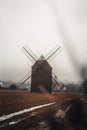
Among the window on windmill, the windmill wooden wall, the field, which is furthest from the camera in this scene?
the window on windmill

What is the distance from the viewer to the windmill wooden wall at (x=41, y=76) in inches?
2677

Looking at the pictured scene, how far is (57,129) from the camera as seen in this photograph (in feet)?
29.3

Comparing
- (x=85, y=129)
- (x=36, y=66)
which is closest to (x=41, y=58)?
(x=36, y=66)

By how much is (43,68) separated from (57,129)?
59462mm

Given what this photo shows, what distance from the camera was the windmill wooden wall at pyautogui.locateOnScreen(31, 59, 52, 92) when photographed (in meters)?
68.0

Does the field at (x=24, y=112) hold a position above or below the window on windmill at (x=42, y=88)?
below

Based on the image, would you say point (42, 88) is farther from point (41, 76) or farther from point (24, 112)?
point (24, 112)

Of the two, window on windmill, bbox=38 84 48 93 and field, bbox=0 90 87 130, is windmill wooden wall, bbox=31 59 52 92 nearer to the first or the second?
window on windmill, bbox=38 84 48 93

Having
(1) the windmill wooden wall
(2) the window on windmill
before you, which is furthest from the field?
(2) the window on windmill

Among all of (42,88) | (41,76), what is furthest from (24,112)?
(42,88)

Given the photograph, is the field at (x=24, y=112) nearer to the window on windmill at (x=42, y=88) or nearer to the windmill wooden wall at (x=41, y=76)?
the windmill wooden wall at (x=41, y=76)

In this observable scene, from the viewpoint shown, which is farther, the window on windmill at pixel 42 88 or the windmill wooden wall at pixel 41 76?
the window on windmill at pixel 42 88

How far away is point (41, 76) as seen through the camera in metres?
68.0

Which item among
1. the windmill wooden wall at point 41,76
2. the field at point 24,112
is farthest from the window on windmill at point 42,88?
the field at point 24,112
